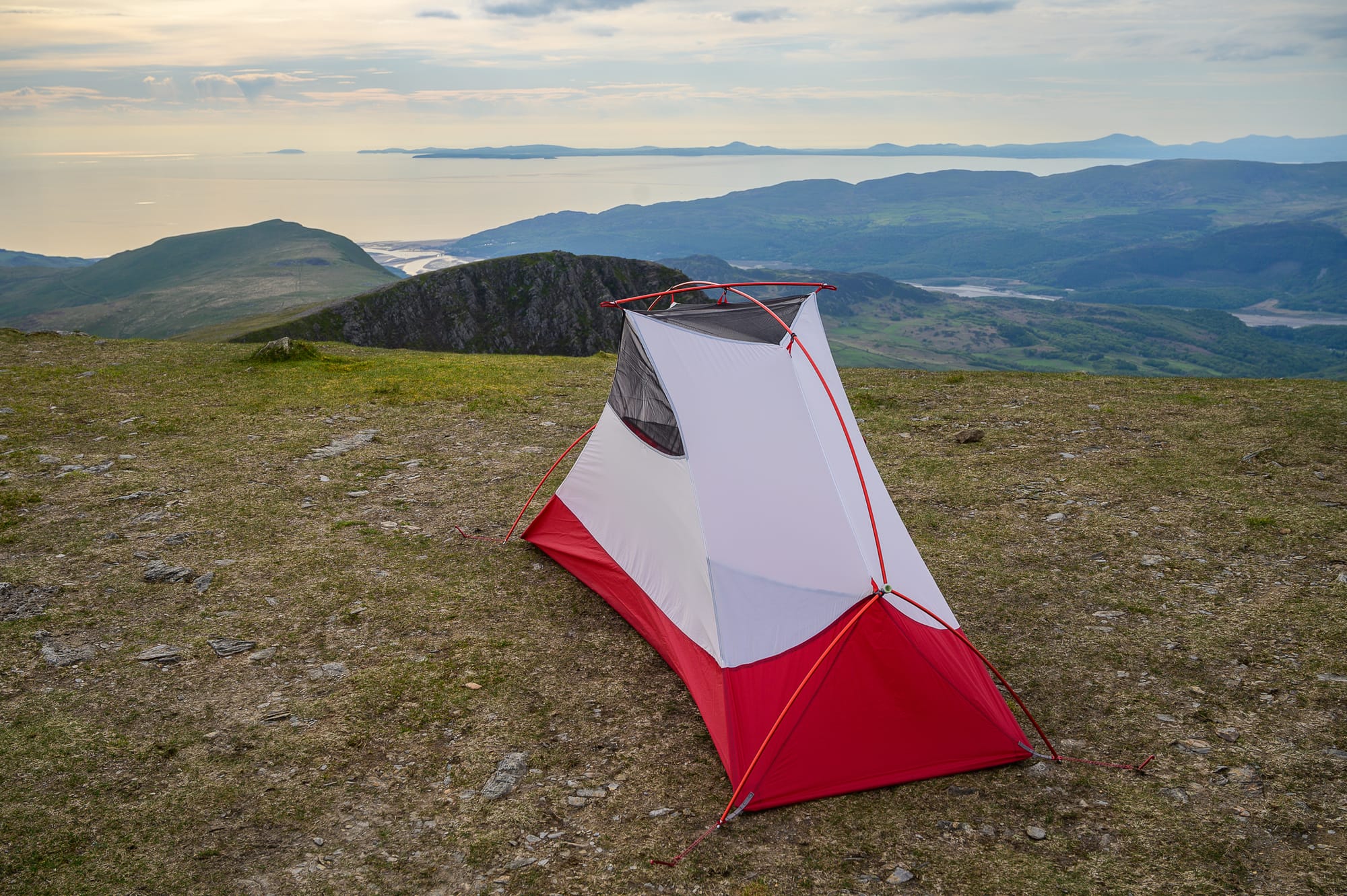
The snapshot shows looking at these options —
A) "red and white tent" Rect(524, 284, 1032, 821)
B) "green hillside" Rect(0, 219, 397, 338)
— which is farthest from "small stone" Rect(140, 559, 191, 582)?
"green hillside" Rect(0, 219, 397, 338)

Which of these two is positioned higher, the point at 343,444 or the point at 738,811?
the point at 343,444

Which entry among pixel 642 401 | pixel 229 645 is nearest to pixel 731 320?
pixel 642 401

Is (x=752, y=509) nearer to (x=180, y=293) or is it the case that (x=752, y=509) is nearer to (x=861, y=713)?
(x=861, y=713)

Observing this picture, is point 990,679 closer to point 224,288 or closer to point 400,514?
point 400,514

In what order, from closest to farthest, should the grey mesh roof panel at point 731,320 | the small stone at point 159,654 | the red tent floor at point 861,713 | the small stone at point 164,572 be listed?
the red tent floor at point 861,713 → the small stone at point 159,654 → the grey mesh roof panel at point 731,320 → the small stone at point 164,572

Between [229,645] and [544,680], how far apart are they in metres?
3.28

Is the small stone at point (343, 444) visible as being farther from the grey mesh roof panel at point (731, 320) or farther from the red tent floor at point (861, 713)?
the red tent floor at point (861, 713)

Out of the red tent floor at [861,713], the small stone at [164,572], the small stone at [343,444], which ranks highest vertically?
the small stone at [343,444]

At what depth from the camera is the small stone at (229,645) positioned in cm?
816

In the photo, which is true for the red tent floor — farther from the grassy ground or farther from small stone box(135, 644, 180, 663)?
small stone box(135, 644, 180, 663)

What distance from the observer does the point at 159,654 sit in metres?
8.00

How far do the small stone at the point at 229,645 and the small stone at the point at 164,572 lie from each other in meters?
1.60

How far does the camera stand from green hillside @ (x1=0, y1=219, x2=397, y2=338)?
14338 cm

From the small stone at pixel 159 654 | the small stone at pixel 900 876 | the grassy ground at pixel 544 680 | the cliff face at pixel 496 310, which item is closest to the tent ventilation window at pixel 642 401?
the grassy ground at pixel 544 680
